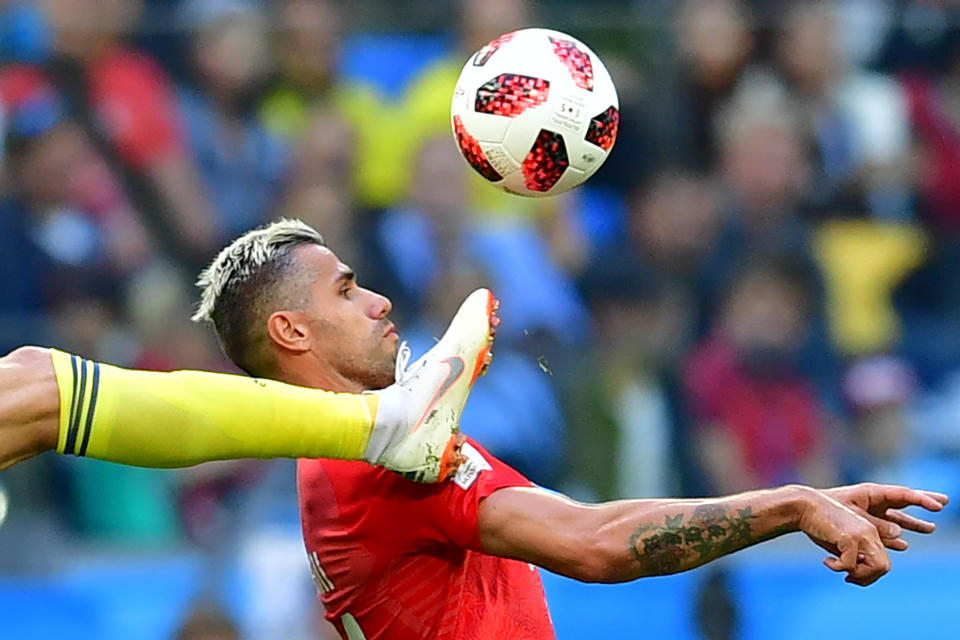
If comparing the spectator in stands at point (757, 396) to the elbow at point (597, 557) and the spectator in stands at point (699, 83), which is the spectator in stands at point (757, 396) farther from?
the elbow at point (597, 557)

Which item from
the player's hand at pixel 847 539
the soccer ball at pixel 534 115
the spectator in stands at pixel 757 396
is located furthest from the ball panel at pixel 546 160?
the spectator in stands at pixel 757 396

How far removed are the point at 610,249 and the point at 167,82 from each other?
2326 millimetres

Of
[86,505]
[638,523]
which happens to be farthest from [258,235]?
[86,505]

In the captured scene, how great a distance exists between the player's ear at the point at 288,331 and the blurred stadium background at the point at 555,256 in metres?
2.69

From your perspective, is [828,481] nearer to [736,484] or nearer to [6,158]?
[736,484]

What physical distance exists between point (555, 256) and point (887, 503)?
13.6 feet

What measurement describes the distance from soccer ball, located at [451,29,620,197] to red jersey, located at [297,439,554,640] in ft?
3.10

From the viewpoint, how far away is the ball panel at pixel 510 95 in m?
4.92

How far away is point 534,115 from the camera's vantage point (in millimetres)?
4914

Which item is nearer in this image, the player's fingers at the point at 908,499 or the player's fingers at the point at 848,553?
the player's fingers at the point at 848,553

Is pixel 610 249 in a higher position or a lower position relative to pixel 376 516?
higher

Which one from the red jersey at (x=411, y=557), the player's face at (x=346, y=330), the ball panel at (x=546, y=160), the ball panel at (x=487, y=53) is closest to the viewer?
the red jersey at (x=411, y=557)

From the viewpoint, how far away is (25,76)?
321 inches

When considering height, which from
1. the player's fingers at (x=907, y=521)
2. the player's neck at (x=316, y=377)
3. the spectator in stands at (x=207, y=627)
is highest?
the player's neck at (x=316, y=377)
